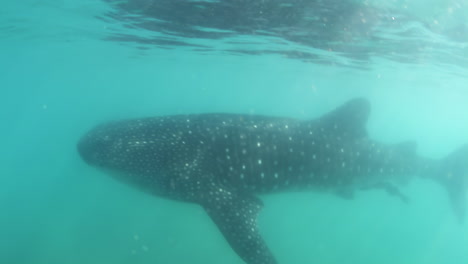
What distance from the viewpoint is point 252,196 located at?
6418 millimetres

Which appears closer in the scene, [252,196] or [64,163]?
[252,196]

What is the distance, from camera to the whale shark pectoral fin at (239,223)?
215 inches

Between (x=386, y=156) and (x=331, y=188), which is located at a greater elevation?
(x=386, y=156)

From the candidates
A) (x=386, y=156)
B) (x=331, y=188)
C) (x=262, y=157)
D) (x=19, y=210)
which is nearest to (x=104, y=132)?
(x=262, y=157)

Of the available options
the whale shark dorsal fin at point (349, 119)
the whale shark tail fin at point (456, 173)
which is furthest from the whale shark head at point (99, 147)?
the whale shark tail fin at point (456, 173)

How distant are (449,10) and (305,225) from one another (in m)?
14.7

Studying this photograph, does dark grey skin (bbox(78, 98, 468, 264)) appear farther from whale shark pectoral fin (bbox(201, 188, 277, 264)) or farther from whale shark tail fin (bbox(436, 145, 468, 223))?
whale shark tail fin (bbox(436, 145, 468, 223))

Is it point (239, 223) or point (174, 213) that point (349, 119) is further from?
point (174, 213)

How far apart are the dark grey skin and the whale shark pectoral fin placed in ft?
0.05

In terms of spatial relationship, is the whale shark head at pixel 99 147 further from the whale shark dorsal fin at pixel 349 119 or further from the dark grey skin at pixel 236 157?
the whale shark dorsal fin at pixel 349 119

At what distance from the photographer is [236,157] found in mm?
6469

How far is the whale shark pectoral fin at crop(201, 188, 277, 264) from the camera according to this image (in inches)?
215

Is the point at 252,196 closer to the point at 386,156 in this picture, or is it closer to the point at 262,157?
the point at 262,157

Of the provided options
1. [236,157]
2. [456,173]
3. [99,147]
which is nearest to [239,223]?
[236,157]
